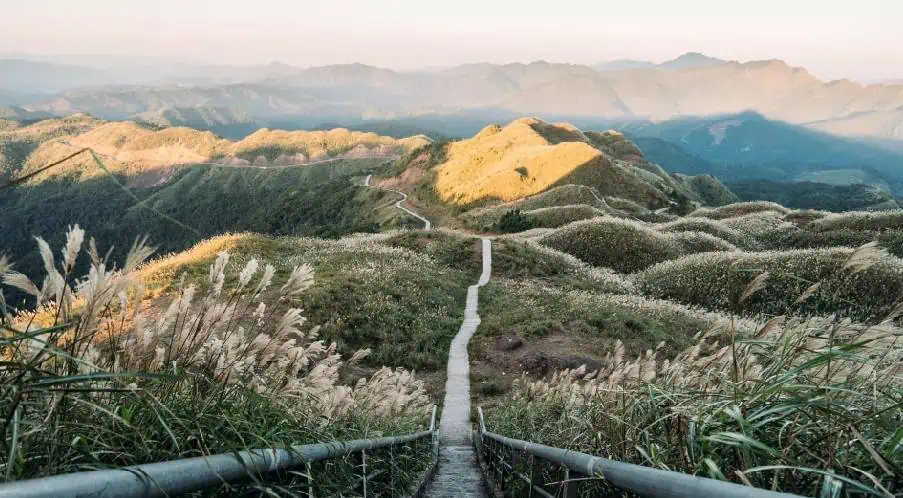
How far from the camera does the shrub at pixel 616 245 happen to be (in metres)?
46.7

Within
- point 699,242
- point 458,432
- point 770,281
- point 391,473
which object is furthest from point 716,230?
point 391,473

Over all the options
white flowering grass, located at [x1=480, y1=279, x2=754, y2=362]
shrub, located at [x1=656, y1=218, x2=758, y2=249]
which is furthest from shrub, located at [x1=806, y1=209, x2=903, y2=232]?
white flowering grass, located at [x1=480, y1=279, x2=754, y2=362]

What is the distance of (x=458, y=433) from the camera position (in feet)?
54.2

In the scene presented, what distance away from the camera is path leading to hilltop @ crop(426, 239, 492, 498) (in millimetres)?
10336

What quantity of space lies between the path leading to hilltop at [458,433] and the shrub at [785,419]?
5409 millimetres

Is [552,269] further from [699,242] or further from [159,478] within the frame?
[159,478]

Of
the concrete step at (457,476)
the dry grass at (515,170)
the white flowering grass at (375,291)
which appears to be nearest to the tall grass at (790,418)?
the concrete step at (457,476)

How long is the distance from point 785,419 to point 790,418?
0.04 m

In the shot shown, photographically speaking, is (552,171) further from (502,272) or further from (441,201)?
(502,272)

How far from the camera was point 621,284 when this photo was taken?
126 feet

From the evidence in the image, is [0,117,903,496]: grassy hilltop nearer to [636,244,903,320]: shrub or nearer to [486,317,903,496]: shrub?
[486,317,903,496]: shrub

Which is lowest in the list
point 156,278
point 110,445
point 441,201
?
point 441,201

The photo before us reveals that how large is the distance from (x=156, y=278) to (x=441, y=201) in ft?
288

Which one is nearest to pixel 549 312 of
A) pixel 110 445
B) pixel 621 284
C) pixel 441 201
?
pixel 621 284
